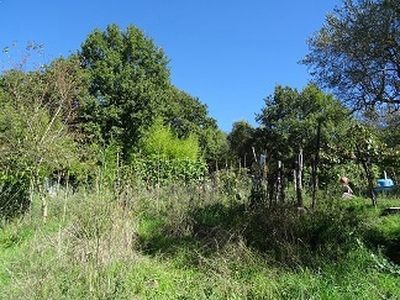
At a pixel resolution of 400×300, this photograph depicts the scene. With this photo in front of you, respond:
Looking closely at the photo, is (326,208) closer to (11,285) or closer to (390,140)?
(390,140)

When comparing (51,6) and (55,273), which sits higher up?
(51,6)

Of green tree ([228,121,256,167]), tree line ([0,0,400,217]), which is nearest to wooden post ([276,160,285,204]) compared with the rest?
tree line ([0,0,400,217])

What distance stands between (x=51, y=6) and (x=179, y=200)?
453 cm

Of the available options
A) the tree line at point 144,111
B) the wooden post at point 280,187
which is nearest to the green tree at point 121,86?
the tree line at point 144,111

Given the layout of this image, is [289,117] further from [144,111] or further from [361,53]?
[361,53]

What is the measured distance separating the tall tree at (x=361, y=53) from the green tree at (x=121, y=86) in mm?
12134

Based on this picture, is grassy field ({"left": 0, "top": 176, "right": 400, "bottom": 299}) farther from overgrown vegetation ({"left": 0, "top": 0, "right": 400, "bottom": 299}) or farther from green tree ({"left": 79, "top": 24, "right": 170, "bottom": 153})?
green tree ({"left": 79, "top": 24, "right": 170, "bottom": 153})

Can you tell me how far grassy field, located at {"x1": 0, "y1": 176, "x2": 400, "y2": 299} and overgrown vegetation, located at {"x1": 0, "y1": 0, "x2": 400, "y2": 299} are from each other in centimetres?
2

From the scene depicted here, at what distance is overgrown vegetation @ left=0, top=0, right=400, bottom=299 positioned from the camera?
3594 mm

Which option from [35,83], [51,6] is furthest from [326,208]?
[35,83]

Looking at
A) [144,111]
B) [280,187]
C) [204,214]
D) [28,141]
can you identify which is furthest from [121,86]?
[280,187]

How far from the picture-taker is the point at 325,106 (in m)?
20.8

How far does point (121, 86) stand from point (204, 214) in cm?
1336

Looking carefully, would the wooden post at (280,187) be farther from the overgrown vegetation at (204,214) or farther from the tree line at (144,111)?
the tree line at (144,111)
